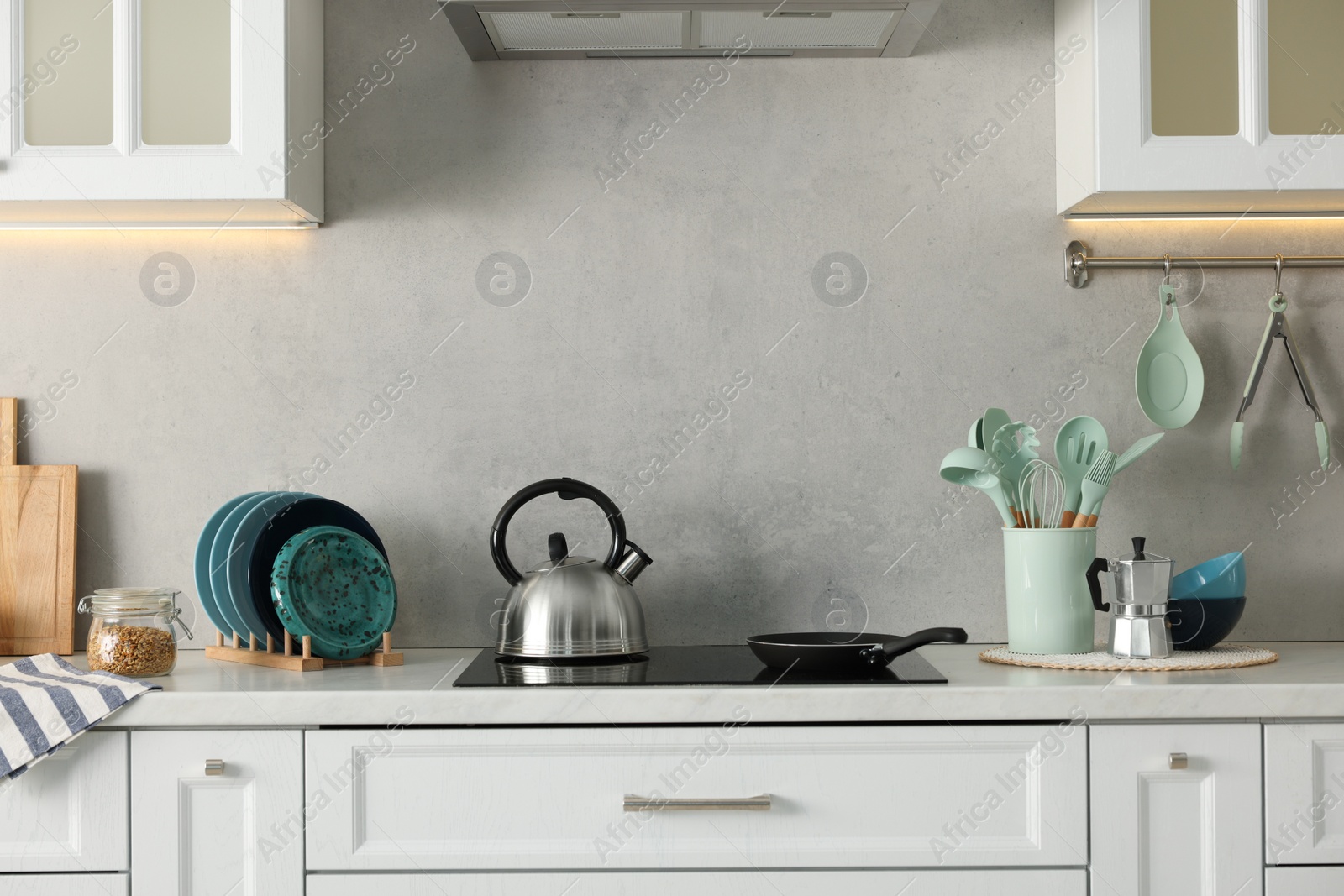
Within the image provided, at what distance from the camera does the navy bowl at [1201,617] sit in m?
1.60

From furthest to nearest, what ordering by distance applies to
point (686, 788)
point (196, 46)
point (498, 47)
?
1. point (498, 47)
2. point (196, 46)
3. point (686, 788)

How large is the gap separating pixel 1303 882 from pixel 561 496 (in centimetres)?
112

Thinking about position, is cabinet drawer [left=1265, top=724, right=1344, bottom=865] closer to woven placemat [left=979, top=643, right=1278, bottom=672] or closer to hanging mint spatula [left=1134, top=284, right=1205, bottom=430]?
woven placemat [left=979, top=643, right=1278, bottom=672]

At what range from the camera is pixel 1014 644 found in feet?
5.25

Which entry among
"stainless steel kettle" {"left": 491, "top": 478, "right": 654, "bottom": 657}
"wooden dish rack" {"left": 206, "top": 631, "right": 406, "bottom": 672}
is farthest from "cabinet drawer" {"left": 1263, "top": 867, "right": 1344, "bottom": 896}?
"wooden dish rack" {"left": 206, "top": 631, "right": 406, "bottom": 672}

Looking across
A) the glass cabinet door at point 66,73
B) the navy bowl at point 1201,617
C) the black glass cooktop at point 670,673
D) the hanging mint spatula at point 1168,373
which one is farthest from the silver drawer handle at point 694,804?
the glass cabinet door at point 66,73

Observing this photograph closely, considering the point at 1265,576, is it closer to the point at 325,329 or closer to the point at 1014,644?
the point at 1014,644

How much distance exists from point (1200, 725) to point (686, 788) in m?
0.66

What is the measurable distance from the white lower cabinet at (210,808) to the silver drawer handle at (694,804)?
421 millimetres

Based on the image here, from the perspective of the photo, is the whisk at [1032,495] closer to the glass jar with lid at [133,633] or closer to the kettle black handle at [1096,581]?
the kettle black handle at [1096,581]

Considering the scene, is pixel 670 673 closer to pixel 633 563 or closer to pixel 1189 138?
pixel 633 563

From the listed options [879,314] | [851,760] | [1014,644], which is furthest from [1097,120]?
[851,760]

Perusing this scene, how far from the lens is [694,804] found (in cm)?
131

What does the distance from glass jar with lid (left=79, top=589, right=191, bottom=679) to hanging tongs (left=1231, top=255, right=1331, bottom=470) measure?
1.73 m
